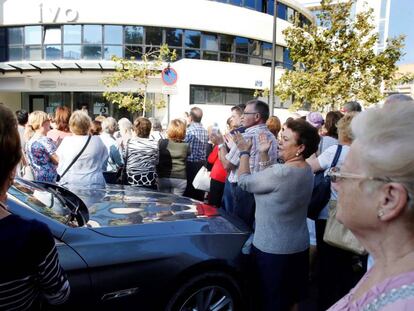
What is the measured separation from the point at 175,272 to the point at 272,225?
80 cm

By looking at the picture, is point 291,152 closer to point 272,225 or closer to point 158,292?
point 272,225

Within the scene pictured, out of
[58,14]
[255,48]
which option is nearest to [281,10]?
[255,48]

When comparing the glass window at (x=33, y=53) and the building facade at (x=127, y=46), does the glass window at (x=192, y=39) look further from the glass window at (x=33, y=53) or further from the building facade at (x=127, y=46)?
the glass window at (x=33, y=53)

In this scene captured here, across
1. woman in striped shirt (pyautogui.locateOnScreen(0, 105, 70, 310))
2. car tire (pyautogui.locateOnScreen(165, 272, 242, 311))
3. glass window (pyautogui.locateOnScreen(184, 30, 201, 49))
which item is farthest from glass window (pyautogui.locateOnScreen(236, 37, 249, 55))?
woman in striped shirt (pyautogui.locateOnScreen(0, 105, 70, 310))

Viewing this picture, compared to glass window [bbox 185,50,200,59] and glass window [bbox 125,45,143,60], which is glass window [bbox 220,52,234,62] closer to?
glass window [bbox 185,50,200,59]

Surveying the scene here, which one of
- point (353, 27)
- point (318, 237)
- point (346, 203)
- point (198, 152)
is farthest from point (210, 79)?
point (346, 203)

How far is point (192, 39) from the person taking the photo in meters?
23.0

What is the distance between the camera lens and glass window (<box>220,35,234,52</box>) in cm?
2370

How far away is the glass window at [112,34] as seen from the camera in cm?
2227

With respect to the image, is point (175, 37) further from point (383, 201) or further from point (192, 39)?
point (383, 201)

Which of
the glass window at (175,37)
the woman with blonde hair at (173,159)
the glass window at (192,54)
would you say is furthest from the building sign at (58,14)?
the woman with blonde hair at (173,159)

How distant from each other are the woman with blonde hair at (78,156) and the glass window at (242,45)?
21001mm

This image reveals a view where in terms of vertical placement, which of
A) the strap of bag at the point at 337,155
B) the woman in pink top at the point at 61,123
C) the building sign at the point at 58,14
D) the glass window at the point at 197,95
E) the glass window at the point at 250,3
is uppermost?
the glass window at the point at 250,3

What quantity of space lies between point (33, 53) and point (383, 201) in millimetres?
25218
